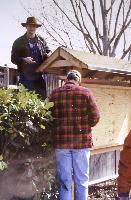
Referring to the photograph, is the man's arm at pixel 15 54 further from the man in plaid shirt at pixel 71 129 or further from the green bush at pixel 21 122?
the green bush at pixel 21 122

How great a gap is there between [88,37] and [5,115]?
16604 millimetres

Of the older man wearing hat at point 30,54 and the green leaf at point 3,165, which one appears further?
the older man wearing hat at point 30,54

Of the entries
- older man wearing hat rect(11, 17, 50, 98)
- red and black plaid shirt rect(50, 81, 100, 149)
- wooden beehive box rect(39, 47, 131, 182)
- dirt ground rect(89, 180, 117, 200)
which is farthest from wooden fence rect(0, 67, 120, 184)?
red and black plaid shirt rect(50, 81, 100, 149)

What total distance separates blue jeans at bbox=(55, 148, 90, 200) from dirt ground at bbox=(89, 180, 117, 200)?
2.80 m

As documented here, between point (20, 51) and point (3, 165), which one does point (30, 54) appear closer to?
point (20, 51)

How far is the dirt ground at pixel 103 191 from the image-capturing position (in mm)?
8180

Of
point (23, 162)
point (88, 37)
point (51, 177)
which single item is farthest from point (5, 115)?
point (88, 37)

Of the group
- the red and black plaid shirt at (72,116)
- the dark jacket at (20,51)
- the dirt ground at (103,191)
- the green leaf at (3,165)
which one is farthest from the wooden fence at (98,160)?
the green leaf at (3,165)

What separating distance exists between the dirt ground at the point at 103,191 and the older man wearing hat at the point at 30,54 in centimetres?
307

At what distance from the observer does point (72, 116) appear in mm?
5254

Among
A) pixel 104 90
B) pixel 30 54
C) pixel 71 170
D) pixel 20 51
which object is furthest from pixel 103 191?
pixel 20 51

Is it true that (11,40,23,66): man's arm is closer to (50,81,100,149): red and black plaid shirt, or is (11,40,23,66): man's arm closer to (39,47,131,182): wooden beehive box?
(39,47,131,182): wooden beehive box

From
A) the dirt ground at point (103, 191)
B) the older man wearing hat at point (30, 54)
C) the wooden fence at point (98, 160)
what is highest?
the older man wearing hat at point (30, 54)

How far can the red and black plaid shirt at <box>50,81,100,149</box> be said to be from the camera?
5216 millimetres
